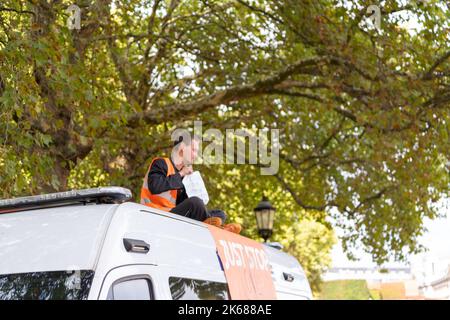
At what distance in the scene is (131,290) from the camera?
13.6 feet

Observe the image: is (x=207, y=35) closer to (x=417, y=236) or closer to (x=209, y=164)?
(x=209, y=164)

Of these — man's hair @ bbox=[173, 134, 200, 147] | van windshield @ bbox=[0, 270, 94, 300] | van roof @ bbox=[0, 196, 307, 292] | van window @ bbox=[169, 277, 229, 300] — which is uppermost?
man's hair @ bbox=[173, 134, 200, 147]

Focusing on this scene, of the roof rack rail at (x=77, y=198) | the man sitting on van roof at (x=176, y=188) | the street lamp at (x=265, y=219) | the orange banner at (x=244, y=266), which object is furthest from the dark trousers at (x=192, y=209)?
the street lamp at (x=265, y=219)

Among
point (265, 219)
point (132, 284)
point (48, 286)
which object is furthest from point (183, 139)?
point (265, 219)

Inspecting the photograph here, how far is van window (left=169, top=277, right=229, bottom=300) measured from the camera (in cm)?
459

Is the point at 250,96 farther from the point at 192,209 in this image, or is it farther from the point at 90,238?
the point at 90,238

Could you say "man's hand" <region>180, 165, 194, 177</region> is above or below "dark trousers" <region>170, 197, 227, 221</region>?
above

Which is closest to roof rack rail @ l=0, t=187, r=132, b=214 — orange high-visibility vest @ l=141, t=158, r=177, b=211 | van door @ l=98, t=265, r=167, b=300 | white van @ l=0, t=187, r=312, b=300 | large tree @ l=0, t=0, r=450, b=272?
white van @ l=0, t=187, r=312, b=300

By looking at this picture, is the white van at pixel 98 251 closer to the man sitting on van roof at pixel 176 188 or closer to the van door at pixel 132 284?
the van door at pixel 132 284

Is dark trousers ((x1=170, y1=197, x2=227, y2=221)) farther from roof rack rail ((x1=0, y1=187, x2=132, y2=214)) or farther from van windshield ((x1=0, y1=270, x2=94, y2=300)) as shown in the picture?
van windshield ((x1=0, y1=270, x2=94, y2=300))

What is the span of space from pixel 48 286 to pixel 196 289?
3.97 ft
